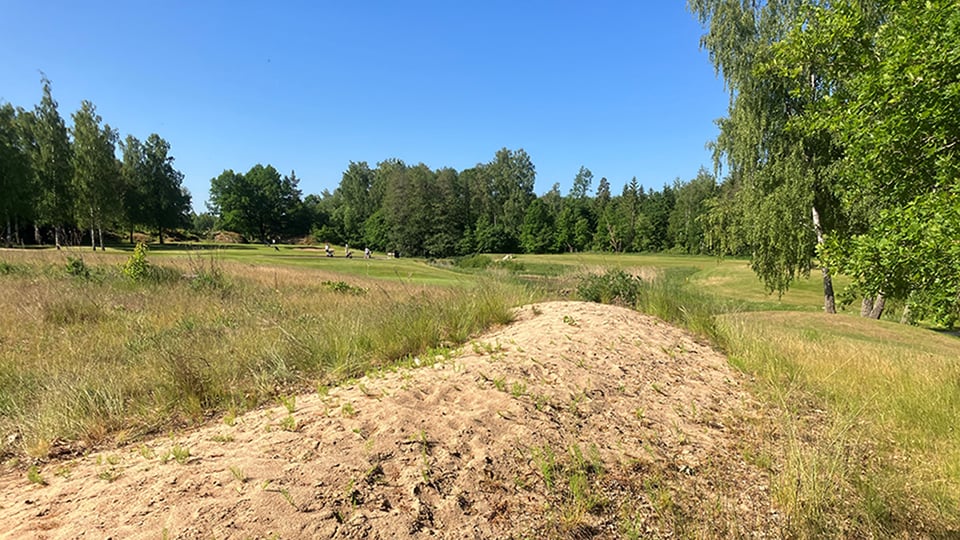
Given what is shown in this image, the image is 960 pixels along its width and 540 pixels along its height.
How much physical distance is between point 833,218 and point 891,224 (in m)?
13.2

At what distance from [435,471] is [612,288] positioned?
6846 mm

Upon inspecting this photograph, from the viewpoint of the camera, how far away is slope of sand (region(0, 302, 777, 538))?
210 centimetres

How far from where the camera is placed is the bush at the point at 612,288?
8547mm

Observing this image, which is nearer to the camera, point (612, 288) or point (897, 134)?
point (897, 134)

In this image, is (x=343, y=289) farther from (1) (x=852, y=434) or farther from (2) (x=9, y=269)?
(1) (x=852, y=434)

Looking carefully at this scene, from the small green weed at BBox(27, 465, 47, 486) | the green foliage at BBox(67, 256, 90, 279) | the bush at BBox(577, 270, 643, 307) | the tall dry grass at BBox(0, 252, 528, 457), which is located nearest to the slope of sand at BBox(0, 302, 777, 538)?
the small green weed at BBox(27, 465, 47, 486)

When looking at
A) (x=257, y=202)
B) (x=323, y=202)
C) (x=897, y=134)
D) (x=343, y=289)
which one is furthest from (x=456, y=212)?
(x=897, y=134)

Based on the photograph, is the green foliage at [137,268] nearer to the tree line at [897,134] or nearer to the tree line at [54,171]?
the tree line at [897,134]

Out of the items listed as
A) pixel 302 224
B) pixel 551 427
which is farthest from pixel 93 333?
pixel 302 224

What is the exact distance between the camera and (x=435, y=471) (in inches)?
100

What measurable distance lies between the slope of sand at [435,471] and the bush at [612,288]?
449cm

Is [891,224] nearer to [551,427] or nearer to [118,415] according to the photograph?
[551,427]

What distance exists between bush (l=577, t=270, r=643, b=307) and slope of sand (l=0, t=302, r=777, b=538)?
449 centimetres

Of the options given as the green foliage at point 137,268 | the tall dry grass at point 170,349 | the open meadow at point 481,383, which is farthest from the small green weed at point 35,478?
the green foliage at point 137,268
